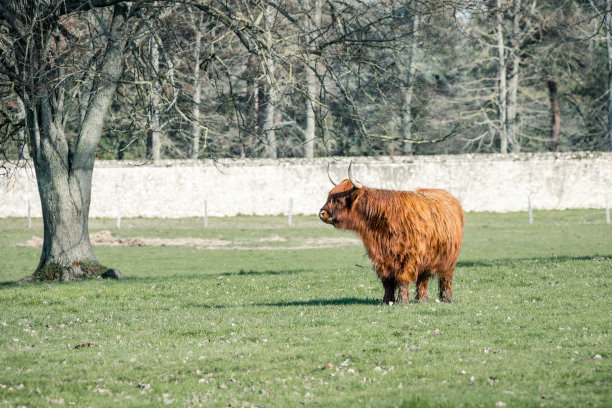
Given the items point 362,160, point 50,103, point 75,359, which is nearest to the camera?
point 75,359

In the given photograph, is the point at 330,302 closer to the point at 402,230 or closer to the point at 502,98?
the point at 402,230

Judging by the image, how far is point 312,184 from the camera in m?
45.4

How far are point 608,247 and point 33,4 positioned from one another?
813 inches

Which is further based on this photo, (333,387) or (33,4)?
(33,4)

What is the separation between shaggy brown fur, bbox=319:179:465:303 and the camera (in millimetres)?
Result: 12219

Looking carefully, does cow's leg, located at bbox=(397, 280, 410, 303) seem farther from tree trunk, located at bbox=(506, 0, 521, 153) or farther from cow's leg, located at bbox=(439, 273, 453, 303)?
tree trunk, located at bbox=(506, 0, 521, 153)

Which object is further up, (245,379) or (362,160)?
(362,160)

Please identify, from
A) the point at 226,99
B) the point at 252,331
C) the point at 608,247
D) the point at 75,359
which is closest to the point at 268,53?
the point at 226,99

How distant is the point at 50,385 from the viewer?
317 inches

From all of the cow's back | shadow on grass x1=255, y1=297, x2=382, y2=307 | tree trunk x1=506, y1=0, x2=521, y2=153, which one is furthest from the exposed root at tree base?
tree trunk x1=506, y1=0, x2=521, y2=153

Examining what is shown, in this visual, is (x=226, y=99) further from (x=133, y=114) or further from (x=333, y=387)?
(x=333, y=387)

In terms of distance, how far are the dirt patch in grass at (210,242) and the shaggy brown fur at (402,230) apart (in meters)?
18.7

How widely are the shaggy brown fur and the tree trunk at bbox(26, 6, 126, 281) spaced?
7.83m

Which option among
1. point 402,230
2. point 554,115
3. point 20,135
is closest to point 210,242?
point 20,135
